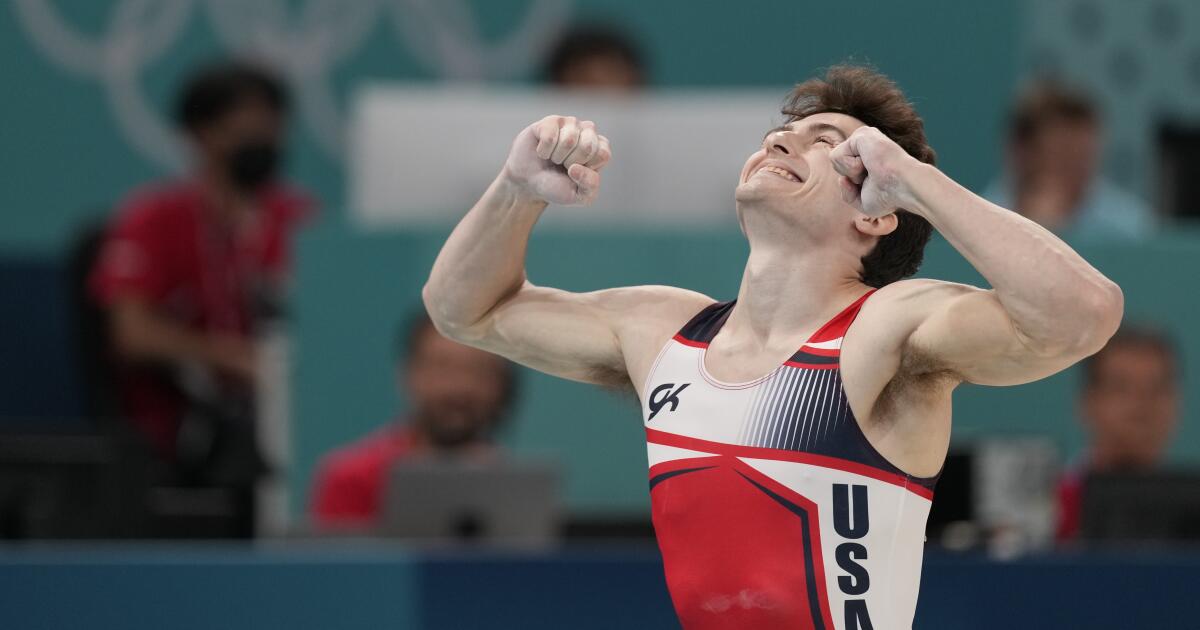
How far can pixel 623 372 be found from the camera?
3297 millimetres

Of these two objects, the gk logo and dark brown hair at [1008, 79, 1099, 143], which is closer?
the gk logo

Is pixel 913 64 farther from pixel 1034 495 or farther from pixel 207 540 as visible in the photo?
pixel 207 540

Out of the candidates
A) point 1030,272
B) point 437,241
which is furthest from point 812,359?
point 437,241

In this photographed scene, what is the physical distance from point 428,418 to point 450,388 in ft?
0.42

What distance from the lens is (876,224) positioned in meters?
3.06

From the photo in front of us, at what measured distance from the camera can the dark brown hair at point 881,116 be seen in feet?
10.1

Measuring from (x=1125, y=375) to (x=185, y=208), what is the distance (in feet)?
13.6

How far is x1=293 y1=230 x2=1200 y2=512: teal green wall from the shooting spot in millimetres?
6199

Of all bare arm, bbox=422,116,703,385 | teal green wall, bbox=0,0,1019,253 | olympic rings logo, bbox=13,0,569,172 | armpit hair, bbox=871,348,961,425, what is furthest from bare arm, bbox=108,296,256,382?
armpit hair, bbox=871,348,961,425

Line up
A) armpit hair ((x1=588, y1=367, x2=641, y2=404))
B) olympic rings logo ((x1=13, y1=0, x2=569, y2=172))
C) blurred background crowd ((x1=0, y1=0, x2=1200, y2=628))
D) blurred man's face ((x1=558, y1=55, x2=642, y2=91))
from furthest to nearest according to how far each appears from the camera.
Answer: olympic rings logo ((x1=13, y1=0, x2=569, y2=172)), blurred man's face ((x1=558, y1=55, x2=642, y2=91)), blurred background crowd ((x1=0, y1=0, x2=1200, y2=628)), armpit hair ((x1=588, y1=367, x2=641, y2=404))

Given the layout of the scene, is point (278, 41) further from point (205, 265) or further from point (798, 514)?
point (798, 514)

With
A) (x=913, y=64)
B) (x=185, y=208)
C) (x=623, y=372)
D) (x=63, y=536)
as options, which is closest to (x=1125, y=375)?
(x=623, y=372)

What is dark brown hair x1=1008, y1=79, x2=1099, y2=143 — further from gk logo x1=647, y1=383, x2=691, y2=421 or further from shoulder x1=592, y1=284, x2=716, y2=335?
gk logo x1=647, y1=383, x2=691, y2=421

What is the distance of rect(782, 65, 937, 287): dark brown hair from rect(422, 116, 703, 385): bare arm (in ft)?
1.19
